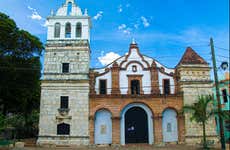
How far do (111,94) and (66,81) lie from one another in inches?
199

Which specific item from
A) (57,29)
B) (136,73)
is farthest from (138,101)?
(57,29)

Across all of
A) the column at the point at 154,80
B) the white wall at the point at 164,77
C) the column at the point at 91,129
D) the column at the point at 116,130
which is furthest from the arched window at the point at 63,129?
the white wall at the point at 164,77

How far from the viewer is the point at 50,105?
25281mm

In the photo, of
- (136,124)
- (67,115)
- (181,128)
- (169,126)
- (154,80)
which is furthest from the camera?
(154,80)

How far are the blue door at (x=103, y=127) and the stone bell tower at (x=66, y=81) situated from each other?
122cm

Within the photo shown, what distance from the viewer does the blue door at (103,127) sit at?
25078 mm

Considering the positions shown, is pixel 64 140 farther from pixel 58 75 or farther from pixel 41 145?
pixel 58 75

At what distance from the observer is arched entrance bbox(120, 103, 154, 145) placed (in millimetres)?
25562

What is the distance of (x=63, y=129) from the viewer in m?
24.8

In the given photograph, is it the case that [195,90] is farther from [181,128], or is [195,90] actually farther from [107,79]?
[107,79]

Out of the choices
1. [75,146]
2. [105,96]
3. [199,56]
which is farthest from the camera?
[199,56]

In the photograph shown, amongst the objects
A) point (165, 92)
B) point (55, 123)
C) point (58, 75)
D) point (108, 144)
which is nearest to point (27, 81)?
point (58, 75)

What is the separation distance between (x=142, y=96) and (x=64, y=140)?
9360 millimetres

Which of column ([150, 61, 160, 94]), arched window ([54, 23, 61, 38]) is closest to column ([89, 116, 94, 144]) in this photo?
column ([150, 61, 160, 94])
